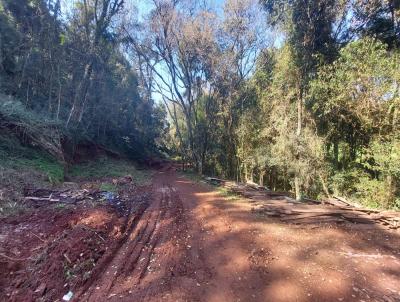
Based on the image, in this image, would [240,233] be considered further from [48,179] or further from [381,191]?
[48,179]

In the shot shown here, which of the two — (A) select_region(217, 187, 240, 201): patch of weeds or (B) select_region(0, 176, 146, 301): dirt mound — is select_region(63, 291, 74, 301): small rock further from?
(A) select_region(217, 187, 240, 201): patch of weeds

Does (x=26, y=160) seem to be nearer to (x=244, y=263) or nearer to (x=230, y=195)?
(x=230, y=195)

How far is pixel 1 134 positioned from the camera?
8.98 m

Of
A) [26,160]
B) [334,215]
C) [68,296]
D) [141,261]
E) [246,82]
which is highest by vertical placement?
[246,82]

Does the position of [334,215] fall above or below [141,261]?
above

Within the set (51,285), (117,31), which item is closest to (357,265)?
(51,285)

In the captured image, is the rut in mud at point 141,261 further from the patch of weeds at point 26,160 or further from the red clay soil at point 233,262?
the patch of weeds at point 26,160

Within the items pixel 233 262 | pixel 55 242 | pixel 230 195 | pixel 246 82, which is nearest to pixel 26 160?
pixel 55 242

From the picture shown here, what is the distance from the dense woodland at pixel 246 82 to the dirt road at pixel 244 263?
395 cm

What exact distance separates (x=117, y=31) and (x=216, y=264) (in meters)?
17.2

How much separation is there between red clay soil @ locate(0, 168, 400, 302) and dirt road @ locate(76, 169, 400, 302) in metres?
0.01

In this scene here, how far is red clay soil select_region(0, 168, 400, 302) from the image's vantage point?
11.2 feet

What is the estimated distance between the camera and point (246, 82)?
16.2 m

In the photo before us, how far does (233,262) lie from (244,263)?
0.19 metres
